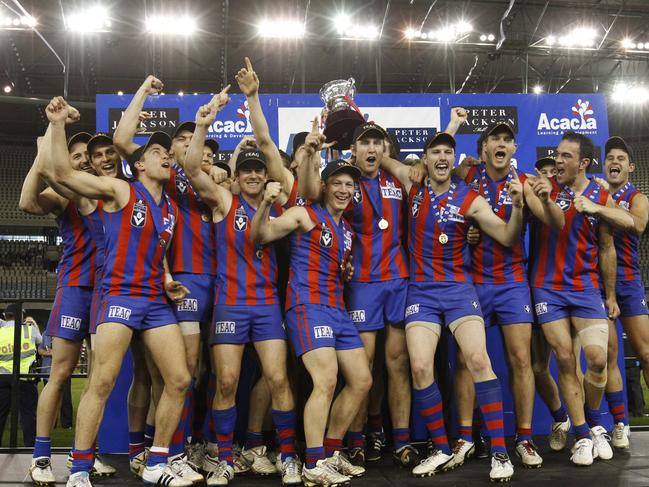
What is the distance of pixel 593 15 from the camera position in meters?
17.1

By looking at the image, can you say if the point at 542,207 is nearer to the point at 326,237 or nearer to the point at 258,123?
the point at 326,237

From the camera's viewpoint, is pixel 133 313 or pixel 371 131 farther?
pixel 371 131

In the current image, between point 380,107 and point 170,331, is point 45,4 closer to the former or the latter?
point 380,107

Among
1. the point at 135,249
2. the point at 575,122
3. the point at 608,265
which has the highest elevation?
the point at 575,122

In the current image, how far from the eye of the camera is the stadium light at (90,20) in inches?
614

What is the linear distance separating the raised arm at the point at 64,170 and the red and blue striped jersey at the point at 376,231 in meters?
1.78

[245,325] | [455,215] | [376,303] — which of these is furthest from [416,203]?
[245,325]

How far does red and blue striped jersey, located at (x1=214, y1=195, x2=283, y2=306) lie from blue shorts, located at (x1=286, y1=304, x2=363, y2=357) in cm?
24

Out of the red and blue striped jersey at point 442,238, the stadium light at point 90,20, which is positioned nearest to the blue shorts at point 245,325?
the red and blue striped jersey at point 442,238

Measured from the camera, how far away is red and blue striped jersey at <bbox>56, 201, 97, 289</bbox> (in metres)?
4.45

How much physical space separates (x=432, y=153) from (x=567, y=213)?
1186 millimetres

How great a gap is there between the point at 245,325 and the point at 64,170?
59.8 inches

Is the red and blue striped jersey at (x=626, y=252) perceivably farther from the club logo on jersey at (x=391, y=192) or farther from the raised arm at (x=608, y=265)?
the club logo on jersey at (x=391, y=192)

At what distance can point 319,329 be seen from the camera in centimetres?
408
